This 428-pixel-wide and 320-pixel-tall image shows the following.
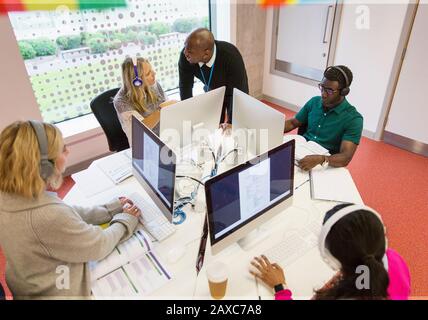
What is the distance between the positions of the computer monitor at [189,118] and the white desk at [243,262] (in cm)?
49

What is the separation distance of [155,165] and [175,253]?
0.40 m

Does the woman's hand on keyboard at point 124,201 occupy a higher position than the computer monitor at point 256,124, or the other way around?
the computer monitor at point 256,124

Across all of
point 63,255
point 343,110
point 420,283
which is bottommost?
point 420,283

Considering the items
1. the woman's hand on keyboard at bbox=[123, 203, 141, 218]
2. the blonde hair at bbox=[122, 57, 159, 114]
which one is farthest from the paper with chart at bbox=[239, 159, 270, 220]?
the blonde hair at bbox=[122, 57, 159, 114]

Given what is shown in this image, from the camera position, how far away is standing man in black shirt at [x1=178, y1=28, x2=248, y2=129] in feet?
7.75

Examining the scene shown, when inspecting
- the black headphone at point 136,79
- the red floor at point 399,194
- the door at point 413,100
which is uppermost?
the black headphone at point 136,79

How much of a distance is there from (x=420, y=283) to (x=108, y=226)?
2012 mm

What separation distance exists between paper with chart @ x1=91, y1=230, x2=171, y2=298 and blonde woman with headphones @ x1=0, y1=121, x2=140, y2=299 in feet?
0.19

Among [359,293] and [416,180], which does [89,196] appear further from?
[416,180]

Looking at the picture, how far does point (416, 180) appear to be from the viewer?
3043 mm

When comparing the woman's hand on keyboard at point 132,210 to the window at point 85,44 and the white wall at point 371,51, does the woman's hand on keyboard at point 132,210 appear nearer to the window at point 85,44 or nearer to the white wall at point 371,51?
the window at point 85,44

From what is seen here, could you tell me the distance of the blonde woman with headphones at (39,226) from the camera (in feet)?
3.71

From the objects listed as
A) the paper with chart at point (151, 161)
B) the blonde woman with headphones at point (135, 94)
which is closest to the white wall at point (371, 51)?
the blonde woman with headphones at point (135, 94)

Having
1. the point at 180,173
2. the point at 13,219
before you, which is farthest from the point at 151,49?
the point at 13,219
